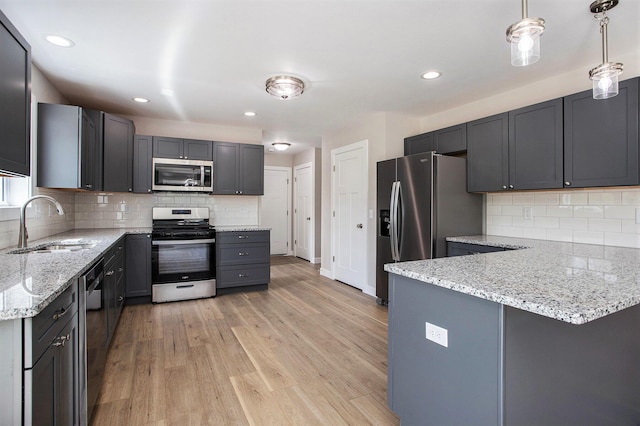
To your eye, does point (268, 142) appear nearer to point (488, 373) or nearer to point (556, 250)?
point (556, 250)

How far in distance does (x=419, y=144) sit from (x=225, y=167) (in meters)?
2.61

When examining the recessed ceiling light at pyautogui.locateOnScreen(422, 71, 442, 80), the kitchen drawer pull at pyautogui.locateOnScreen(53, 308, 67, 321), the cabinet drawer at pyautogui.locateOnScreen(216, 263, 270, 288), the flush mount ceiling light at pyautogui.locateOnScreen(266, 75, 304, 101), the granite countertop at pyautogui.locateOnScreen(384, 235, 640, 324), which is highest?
the recessed ceiling light at pyautogui.locateOnScreen(422, 71, 442, 80)

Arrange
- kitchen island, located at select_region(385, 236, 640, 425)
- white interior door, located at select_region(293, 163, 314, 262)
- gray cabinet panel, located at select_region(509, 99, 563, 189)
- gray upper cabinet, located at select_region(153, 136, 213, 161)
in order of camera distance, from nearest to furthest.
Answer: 1. kitchen island, located at select_region(385, 236, 640, 425)
2. gray cabinet panel, located at select_region(509, 99, 563, 189)
3. gray upper cabinet, located at select_region(153, 136, 213, 161)
4. white interior door, located at select_region(293, 163, 314, 262)

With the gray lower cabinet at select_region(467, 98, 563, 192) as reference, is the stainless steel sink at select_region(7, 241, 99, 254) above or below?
below

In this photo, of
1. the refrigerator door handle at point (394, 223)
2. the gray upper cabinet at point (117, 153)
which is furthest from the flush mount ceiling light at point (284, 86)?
the gray upper cabinet at point (117, 153)

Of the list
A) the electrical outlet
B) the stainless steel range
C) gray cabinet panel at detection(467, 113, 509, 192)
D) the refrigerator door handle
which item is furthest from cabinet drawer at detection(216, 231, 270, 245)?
the electrical outlet

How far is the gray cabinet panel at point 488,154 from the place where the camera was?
316 centimetres

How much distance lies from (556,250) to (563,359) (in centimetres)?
133

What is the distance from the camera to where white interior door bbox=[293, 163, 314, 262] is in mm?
6825

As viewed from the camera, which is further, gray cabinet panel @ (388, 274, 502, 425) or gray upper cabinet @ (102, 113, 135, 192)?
gray upper cabinet @ (102, 113, 135, 192)

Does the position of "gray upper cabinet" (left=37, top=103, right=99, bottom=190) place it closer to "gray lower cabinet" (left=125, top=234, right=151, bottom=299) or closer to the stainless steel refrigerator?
"gray lower cabinet" (left=125, top=234, right=151, bottom=299)

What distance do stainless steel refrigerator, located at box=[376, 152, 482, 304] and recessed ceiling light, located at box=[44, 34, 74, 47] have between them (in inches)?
122

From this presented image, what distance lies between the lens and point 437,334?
146 centimetres

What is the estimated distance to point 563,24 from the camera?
214 centimetres
